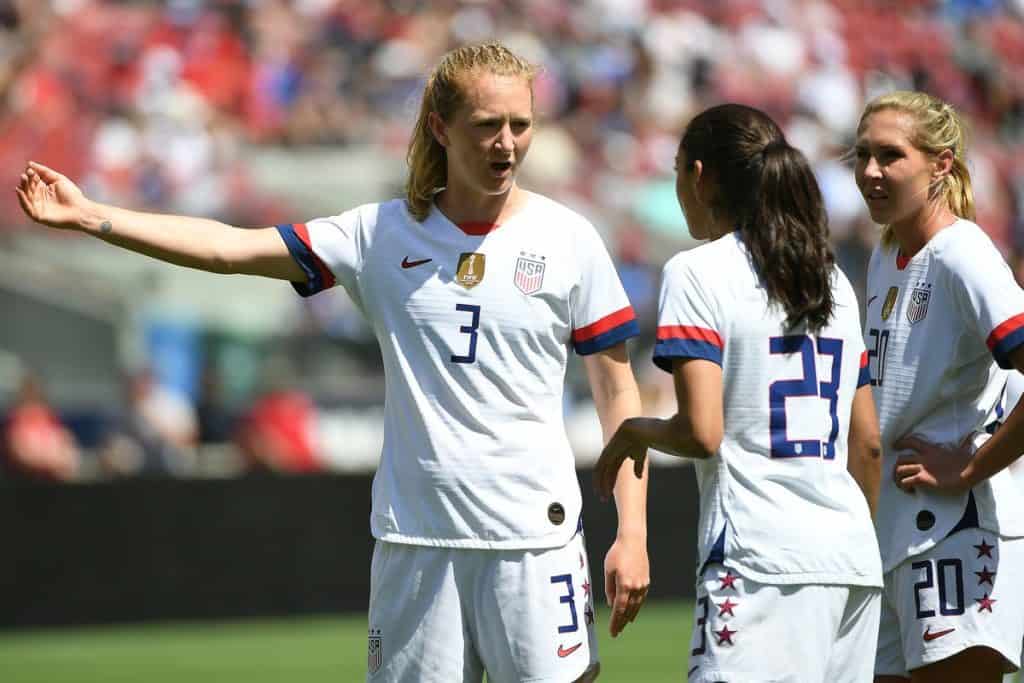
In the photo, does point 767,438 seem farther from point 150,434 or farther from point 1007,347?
point 150,434

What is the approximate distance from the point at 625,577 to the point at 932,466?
39.3 inches

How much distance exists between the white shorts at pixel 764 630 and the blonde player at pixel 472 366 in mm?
214

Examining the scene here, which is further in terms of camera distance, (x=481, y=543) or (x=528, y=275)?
(x=528, y=275)

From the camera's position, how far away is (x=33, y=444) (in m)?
11.1

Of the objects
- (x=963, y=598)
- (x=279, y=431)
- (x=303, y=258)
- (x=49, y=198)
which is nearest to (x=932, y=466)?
(x=963, y=598)

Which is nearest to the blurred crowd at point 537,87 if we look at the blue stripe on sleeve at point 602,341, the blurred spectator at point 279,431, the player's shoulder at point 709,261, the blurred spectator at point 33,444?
the blurred spectator at point 279,431

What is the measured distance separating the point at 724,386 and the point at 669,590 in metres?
8.18

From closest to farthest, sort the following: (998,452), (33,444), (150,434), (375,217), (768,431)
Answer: (768,431) < (375,217) < (998,452) < (33,444) < (150,434)

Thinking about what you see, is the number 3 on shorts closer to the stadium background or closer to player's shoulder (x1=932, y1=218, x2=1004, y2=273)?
player's shoulder (x1=932, y1=218, x2=1004, y2=273)

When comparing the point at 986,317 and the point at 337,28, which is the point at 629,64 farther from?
the point at 986,317

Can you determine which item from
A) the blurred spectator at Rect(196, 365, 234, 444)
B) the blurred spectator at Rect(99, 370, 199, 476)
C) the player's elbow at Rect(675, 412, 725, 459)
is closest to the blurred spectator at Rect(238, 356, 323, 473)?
the blurred spectator at Rect(196, 365, 234, 444)

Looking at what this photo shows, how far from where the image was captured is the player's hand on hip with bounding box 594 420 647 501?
3.89 metres

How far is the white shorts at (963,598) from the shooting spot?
14.4 ft

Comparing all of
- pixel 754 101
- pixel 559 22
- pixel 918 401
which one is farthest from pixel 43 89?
pixel 918 401
